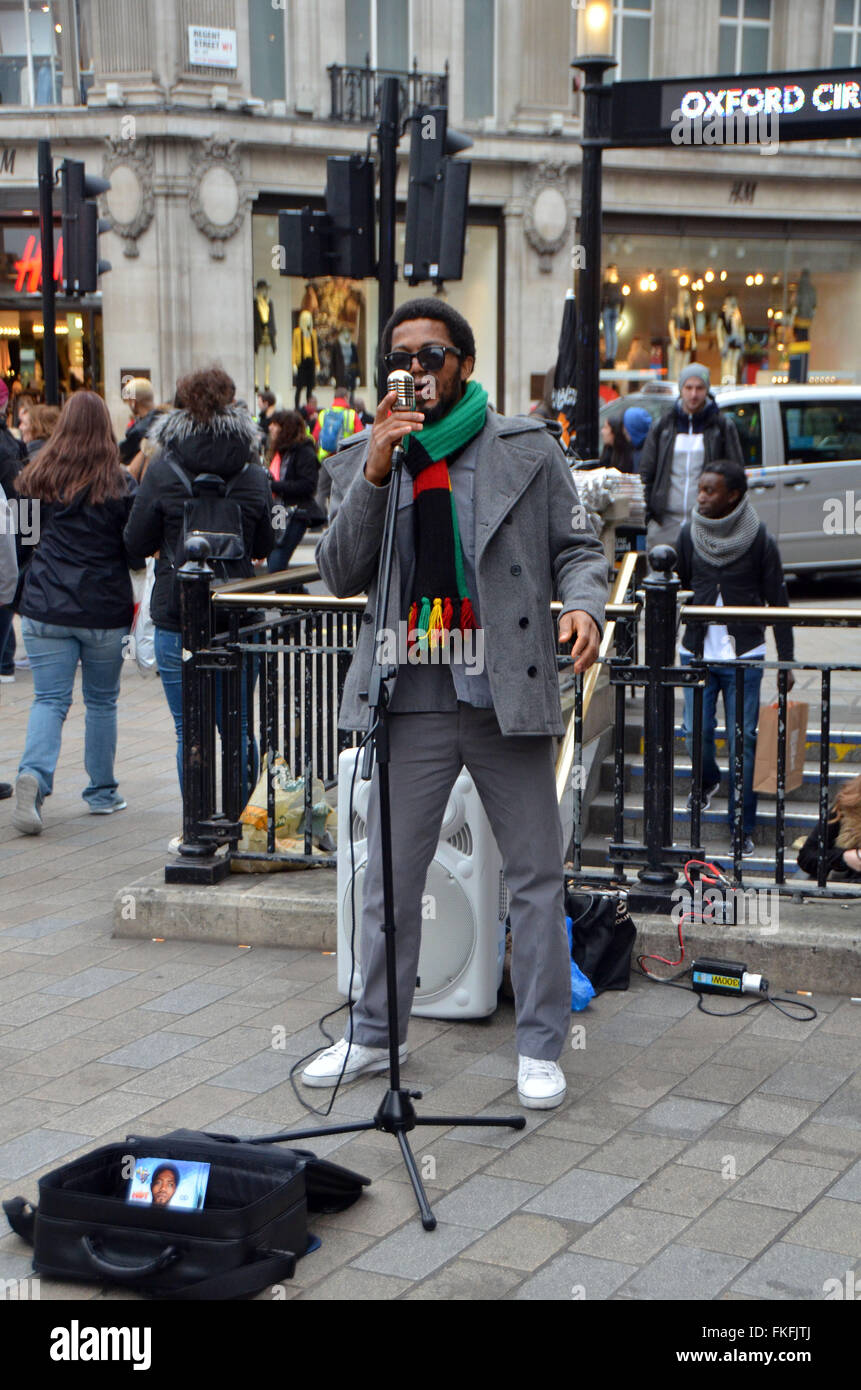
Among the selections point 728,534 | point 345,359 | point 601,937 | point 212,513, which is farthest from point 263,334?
point 601,937

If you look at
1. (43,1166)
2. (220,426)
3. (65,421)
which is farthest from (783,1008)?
(65,421)

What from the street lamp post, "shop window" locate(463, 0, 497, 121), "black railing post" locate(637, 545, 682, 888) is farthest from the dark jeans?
"shop window" locate(463, 0, 497, 121)

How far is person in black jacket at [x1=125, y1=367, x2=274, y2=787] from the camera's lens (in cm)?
680

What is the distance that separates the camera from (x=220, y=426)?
682 cm

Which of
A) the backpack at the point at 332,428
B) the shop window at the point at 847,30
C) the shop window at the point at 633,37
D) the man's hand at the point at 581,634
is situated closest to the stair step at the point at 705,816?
the man's hand at the point at 581,634

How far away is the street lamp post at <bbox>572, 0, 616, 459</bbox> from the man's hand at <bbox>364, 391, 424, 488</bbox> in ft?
18.0

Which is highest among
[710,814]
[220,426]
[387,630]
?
[220,426]

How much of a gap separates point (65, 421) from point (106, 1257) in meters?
4.81

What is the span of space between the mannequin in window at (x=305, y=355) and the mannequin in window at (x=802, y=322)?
8.84 meters

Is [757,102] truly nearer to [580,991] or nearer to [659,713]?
[659,713]

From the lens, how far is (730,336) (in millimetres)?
27969

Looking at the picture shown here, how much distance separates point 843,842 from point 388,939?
240 centimetres

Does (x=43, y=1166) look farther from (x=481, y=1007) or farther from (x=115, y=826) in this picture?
(x=115, y=826)
